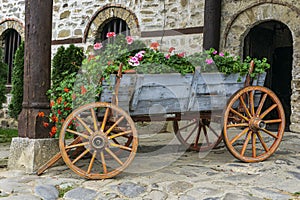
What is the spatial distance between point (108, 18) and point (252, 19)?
282 centimetres

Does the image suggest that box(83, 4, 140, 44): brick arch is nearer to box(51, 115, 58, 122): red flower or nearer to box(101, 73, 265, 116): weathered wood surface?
box(101, 73, 265, 116): weathered wood surface

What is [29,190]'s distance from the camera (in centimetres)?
288

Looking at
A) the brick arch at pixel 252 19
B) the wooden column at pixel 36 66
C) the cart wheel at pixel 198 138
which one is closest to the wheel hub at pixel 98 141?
the wooden column at pixel 36 66

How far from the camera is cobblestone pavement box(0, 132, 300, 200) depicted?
2750mm

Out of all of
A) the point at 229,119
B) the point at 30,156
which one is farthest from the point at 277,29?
the point at 30,156

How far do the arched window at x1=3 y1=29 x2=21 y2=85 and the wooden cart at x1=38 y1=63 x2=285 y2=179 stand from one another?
617 cm

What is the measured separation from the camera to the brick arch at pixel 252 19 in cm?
571

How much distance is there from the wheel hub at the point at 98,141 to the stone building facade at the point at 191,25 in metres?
3.58

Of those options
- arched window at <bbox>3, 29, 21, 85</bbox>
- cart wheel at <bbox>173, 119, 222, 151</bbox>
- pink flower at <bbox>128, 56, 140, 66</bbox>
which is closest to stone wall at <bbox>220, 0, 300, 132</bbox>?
cart wheel at <bbox>173, 119, 222, 151</bbox>

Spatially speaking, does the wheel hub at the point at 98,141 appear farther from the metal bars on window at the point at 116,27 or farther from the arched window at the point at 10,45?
the arched window at the point at 10,45

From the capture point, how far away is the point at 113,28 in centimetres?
765

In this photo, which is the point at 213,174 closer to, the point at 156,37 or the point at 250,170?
the point at 250,170

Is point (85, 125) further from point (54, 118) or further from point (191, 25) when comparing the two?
point (191, 25)

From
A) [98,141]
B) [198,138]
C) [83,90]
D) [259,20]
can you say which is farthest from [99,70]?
[259,20]
